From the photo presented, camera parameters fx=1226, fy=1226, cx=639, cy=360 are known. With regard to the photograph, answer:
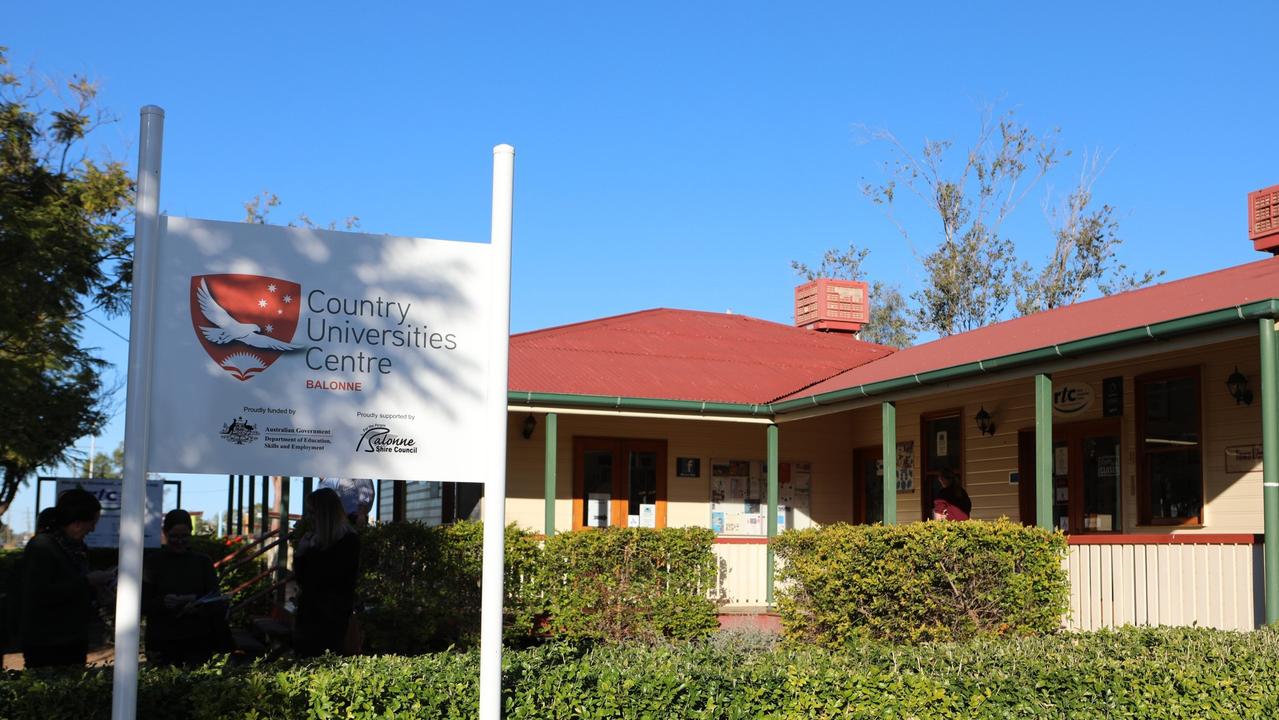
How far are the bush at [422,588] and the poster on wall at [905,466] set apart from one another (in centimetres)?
646

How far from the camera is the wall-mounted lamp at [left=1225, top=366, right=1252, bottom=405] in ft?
37.6

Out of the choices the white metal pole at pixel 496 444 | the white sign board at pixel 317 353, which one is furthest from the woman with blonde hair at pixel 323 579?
the white metal pole at pixel 496 444

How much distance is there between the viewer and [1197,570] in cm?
989

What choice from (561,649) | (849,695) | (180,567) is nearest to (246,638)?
A: (180,567)

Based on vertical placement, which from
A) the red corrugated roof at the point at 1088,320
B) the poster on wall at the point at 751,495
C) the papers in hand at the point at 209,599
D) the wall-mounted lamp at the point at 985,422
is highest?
the red corrugated roof at the point at 1088,320

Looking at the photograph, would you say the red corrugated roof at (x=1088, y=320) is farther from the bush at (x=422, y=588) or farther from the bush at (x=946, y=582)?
the bush at (x=422, y=588)

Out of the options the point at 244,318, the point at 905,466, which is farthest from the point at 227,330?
the point at 905,466

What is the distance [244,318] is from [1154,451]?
34.5 ft

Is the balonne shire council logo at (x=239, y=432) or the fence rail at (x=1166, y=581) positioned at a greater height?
the balonne shire council logo at (x=239, y=432)

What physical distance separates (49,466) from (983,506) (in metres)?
18.6

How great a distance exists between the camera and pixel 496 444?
4750mm

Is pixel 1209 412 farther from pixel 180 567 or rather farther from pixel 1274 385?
pixel 180 567

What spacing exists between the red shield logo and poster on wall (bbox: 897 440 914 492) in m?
13.1

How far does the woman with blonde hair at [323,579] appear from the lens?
282 inches
